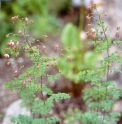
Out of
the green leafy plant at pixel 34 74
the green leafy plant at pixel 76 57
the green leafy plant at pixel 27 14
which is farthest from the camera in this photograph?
the green leafy plant at pixel 27 14

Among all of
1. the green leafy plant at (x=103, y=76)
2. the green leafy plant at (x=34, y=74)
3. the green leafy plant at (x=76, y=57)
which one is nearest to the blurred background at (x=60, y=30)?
the green leafy plant at (x=76, y=57)

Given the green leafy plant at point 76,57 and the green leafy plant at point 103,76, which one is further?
the green leafy plant at point 76,57

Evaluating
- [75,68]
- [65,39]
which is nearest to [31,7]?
[65,39]

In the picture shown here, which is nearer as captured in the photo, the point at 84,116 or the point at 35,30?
the point at 84,116

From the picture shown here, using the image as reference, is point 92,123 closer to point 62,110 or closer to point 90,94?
point 90,94

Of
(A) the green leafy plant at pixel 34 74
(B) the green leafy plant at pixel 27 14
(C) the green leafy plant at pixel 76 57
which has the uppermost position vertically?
(B) the green leafy plant at pixel 27 14

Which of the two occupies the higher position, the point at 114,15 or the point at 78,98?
the point at 114,15

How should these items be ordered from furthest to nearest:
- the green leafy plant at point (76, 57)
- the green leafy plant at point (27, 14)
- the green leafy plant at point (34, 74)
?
the green leafy plant at point (27, 14) → the green leafy plant at point (76, 57) → the green leafy plant at point (34, 74)

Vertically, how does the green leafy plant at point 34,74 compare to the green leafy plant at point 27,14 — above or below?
below

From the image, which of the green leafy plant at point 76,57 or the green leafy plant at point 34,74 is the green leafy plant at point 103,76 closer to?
the green leafy plant at point 34,74

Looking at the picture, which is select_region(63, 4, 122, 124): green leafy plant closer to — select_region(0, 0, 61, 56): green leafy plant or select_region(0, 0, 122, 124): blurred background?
select_region(0, 0, 122, 124): blurred background
